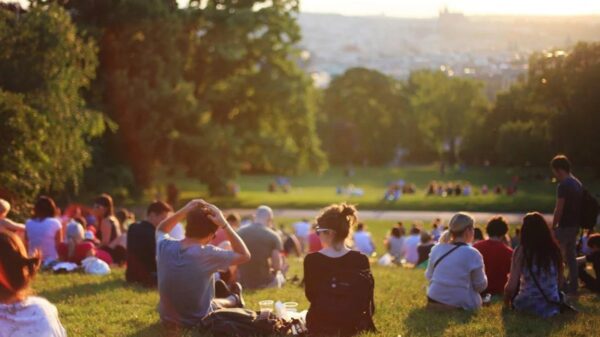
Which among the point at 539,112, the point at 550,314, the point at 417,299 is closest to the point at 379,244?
the point at 539,112

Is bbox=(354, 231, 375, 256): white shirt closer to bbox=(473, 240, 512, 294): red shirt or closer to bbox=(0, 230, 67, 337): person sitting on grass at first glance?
bbox=(473, 240, 512, 294): red shirt

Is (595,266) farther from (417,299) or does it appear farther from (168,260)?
(168,260)

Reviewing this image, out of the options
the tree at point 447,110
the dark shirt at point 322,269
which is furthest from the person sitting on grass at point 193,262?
the tree at point 447,110

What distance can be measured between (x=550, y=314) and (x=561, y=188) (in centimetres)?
242

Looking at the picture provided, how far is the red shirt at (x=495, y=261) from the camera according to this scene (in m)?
10.7

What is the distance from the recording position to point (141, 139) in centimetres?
3434

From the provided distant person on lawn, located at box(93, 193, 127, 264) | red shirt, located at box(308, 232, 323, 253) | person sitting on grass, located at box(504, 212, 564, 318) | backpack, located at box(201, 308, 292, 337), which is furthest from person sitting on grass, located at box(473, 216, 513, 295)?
red shirt, located at box(308, 232, 323, 253)

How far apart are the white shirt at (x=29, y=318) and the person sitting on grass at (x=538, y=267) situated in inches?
233

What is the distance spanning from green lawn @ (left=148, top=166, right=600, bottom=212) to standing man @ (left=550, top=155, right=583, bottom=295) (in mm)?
7038

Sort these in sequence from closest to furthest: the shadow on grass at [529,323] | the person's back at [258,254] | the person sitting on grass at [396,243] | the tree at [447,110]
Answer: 1. the shadow on grass at [529,323]
2. the person's back at [258,254]
3. the person sitting on grass at [396,243]
4. the tree at [447,110]

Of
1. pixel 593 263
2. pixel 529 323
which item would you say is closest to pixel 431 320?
pixel 529 323

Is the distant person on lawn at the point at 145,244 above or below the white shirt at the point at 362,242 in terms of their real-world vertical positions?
above

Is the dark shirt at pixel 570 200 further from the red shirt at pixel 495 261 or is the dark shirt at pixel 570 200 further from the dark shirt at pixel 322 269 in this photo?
the dark shirt at pixel 322 269

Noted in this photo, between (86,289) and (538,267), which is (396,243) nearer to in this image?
(86,289)
